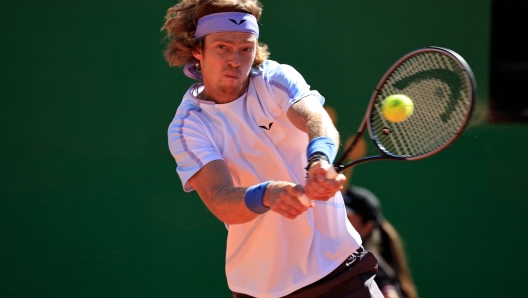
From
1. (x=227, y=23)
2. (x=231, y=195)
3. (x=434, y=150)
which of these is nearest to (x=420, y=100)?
(x=434, y=150)

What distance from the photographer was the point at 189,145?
2775 mm

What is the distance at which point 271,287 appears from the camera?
281 cm

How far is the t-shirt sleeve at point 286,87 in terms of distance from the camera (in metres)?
2.78

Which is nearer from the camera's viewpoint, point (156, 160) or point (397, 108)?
point (397, 108)

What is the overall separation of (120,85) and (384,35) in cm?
160

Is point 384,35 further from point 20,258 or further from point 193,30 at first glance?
point 20,258

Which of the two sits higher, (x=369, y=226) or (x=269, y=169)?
(x=269, y=169)

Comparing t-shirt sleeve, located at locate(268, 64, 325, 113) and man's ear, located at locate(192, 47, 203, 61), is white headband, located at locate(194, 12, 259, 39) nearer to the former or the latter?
man's ear, located at locate(192, 47, 203, 61)

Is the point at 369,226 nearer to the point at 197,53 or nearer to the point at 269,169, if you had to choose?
the point at 269,169

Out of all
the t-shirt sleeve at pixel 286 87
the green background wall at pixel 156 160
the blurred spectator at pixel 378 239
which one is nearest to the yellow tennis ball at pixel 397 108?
the t-shirt sleeve at pixel 286 87

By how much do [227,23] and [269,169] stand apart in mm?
571

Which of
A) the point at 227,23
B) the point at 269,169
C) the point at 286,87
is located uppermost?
→ the point at 227,23

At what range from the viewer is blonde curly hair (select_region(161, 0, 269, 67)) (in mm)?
2975

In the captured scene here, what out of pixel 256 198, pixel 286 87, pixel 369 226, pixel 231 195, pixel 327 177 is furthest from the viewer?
pixel 369 226
